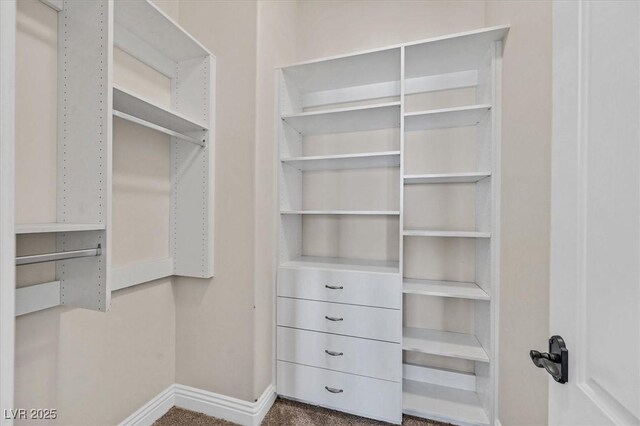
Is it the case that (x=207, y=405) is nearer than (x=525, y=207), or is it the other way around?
(x=525, y=207)

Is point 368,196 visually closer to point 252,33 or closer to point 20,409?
point 252,33

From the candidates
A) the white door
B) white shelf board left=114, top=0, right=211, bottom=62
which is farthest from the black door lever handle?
white shelf board left=114, top=0, right=211, bottom=62

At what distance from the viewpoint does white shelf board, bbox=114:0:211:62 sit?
4.20 feet

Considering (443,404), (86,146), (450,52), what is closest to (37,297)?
(86,146)

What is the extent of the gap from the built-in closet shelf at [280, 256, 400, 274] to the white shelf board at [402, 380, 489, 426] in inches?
31.7

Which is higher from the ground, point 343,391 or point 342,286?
point 342,286

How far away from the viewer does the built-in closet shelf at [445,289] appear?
5.19 ft

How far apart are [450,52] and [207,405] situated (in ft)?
8.44

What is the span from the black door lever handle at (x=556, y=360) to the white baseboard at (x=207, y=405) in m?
1.55

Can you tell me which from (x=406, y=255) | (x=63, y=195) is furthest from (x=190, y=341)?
(x=406, y=255)

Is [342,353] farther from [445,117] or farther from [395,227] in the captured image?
[445,117]

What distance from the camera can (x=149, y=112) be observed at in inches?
55.7

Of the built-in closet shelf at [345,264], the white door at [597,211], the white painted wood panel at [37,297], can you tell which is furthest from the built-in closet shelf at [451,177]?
the white painted wood panel at [37,297]

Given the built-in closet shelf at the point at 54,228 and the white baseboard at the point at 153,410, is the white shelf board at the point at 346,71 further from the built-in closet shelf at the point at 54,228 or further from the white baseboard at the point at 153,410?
the white baseboard at the point at 153,410
